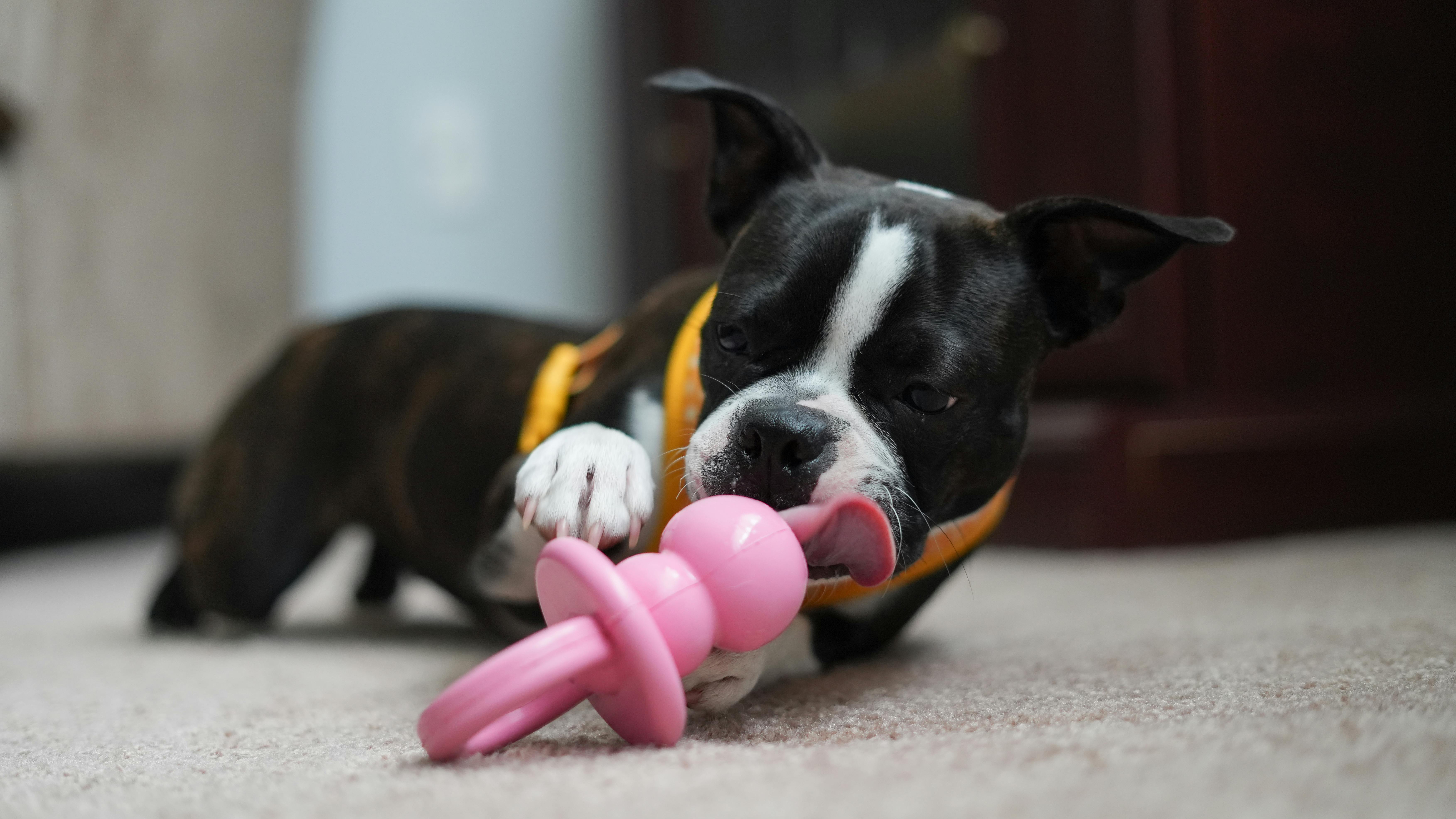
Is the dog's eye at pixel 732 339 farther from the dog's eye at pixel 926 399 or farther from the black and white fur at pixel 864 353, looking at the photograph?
the dog's eye at pixel 926 399

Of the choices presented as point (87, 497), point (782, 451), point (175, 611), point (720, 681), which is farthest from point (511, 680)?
point (87, 497)

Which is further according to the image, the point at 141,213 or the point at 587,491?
the point at 141,213

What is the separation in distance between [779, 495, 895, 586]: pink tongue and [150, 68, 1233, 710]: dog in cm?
2

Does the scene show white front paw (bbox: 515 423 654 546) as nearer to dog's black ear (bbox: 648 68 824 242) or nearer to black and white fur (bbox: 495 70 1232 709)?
black and white fur (bbox: 495 70 1232 709)

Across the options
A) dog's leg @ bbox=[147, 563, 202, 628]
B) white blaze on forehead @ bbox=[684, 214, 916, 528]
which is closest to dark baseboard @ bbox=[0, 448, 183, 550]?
dog's leg @ bbox=[147, 563, 202, 628]

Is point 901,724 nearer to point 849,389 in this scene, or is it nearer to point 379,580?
point 849,389

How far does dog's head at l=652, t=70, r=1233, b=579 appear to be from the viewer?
3.76 feet

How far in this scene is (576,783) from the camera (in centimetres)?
81

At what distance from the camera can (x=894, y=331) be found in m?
1.20

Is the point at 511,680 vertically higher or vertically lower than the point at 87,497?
higher

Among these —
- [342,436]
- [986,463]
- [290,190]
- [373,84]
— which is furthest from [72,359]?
[986,463]

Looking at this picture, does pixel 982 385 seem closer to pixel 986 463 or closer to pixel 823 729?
pixel 986 463

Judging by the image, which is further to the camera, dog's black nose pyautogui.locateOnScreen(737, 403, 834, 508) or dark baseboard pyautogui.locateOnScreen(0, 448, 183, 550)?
dark baseboard pyautogui.locateOnScreen(0, 448, 183, 550)

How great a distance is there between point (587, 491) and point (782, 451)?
0.19 meters
